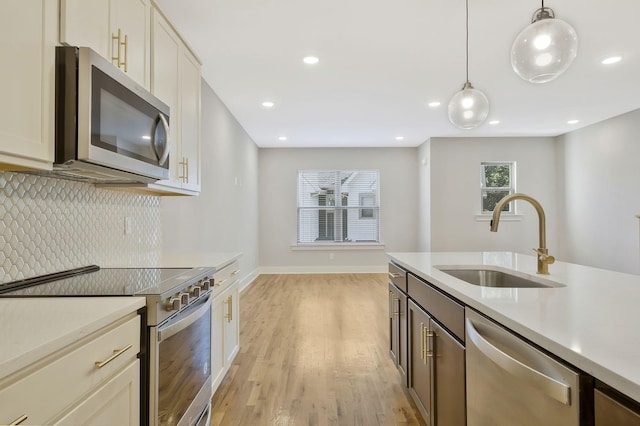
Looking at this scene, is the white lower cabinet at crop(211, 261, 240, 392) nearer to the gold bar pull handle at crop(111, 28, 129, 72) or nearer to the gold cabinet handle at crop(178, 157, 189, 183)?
the gold cabinet handle at crop(178, 157, 189, 183)

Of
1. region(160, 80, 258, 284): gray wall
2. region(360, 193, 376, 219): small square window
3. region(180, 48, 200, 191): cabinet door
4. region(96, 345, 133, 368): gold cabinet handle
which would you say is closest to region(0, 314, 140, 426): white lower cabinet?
region(96, 345, 133, 368): gold cabinet handle

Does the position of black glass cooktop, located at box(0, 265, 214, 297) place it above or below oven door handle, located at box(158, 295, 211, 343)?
above

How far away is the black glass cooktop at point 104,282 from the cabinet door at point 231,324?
2.19 feet

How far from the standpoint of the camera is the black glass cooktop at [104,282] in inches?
51.7

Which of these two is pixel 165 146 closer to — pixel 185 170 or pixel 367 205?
pixel 185 170

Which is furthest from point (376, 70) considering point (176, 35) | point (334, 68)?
point (176, 35)

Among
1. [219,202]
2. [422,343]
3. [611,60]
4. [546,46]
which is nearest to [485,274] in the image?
[422,343]

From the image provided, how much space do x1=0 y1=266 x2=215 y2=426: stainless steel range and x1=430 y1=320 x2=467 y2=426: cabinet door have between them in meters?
1.14

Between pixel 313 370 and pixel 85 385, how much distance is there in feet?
6.67

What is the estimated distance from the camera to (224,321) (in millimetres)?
2410

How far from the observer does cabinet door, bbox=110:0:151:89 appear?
1.61 meters

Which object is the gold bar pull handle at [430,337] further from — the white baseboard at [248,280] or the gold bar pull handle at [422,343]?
the white baseboard at [248,280]

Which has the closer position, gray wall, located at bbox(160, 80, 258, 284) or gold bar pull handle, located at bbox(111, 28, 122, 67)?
gold bar pull handle, located at bbox(111, 28, 122, 67)

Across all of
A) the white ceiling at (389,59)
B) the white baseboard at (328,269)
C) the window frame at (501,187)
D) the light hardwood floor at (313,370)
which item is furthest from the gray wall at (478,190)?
the light hardwood floor at (313,370)
